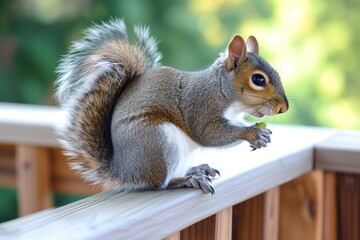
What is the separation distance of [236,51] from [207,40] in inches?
118

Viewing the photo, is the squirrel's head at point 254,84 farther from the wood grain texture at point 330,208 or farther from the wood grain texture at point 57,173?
the wood grain texture at point 57,173

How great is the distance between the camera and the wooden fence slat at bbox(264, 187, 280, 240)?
149 centimetres

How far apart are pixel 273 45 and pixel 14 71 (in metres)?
1.31

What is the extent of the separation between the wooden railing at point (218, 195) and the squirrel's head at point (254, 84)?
0.31 ft

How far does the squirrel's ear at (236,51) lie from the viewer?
1392 millimetres

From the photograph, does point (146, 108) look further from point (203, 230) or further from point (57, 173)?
point (57, 173)

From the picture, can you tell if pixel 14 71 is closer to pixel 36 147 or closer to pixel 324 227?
pixel 36 147

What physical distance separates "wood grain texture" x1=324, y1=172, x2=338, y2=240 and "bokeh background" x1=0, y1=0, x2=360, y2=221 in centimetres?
243

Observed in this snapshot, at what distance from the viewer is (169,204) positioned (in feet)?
3.73

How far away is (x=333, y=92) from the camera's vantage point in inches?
172

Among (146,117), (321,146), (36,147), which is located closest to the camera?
(146,117)

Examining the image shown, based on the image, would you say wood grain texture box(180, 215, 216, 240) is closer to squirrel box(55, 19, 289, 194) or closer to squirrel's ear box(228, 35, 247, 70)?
squirrel box(55, 19, 289, 194)

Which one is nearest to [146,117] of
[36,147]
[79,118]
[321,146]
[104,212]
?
[79,118]

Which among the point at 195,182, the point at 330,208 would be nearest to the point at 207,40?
the point at 330,208
